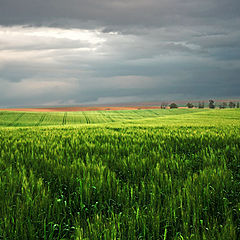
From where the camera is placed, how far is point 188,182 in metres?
3.18

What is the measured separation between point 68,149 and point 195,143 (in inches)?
163

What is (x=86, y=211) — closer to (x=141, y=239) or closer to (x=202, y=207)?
(x=141, y=239)

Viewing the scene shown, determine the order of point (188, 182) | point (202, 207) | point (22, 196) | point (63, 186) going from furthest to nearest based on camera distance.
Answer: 1. point (63, 186)
2. point (188, 182)
3. point (22, 196)
4. point (202, 207)

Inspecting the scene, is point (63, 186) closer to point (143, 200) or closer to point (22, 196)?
point (22, 196)

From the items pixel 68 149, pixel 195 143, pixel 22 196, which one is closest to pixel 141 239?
pixel 22 196

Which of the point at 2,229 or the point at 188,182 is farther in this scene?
the point at 188,182

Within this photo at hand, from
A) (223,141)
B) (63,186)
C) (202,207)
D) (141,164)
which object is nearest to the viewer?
(202,207)

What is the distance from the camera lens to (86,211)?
2.68 m

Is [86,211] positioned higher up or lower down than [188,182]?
lower down

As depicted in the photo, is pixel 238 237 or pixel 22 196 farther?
pixel 22 196

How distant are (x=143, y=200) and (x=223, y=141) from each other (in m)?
4.98

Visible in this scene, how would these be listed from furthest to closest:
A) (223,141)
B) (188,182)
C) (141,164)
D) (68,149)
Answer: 1. (223,141)
2. (68,149)
3. (141,164)
4. (188,182)

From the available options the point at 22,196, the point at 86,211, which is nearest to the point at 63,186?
the point at 22,196

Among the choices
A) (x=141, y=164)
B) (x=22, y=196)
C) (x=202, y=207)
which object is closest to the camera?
(x=202, y=207)
